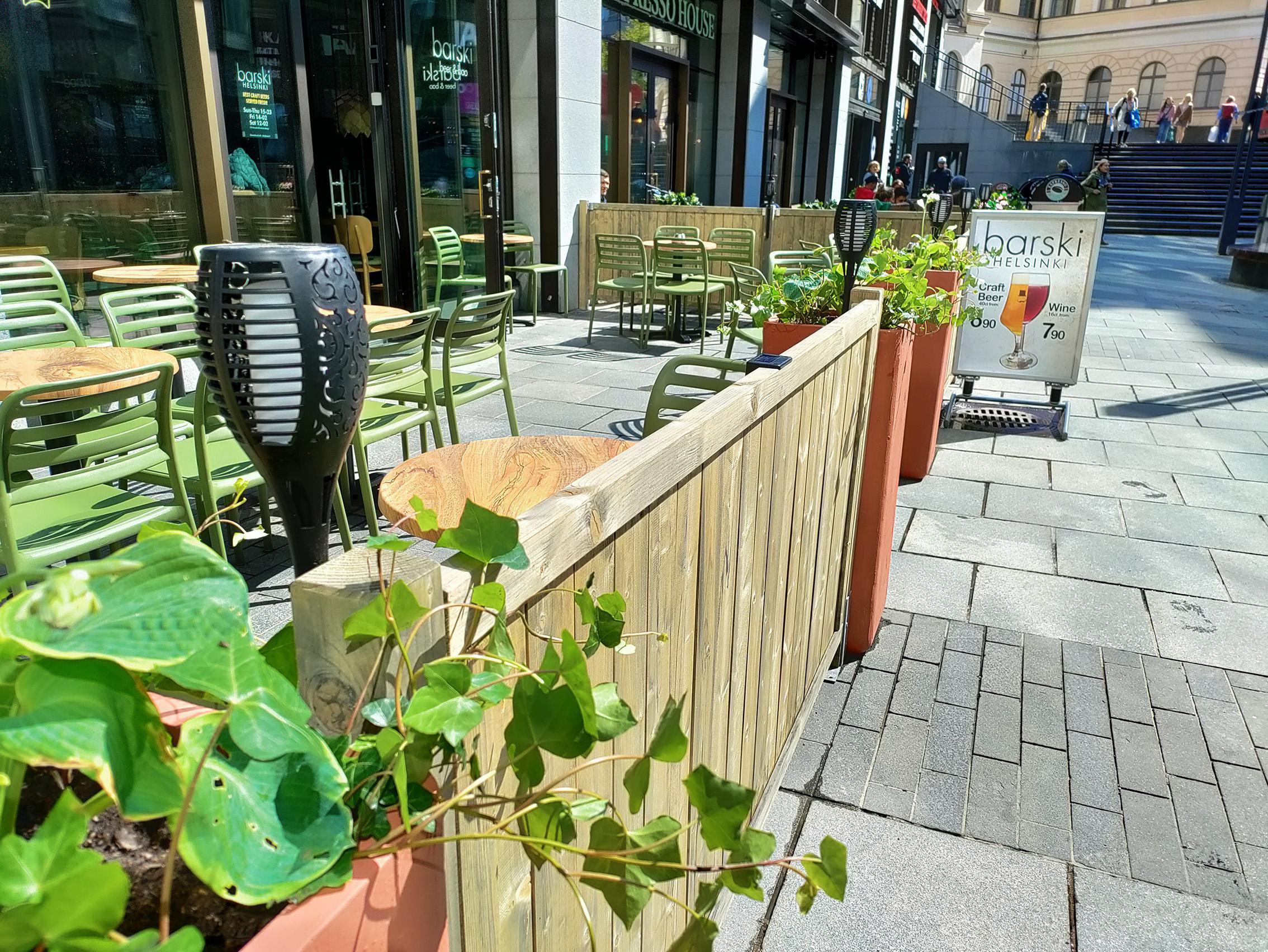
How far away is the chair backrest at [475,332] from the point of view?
13.8 ft

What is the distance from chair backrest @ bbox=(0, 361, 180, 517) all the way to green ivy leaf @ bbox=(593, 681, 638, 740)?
2.03 meters

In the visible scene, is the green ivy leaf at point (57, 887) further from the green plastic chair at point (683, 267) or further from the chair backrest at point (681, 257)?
the chair backrest at point (681, 257)

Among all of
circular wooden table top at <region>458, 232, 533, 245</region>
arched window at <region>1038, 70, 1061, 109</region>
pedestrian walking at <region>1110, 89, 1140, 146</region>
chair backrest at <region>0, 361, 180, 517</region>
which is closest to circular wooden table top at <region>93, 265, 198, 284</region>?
chair backrest at <region>0, 361, 180, 517</region>

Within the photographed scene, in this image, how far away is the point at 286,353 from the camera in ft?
3.39

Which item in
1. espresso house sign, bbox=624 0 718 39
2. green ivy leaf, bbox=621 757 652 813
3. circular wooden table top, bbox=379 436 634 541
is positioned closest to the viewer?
green ivy leaf, bbox=621 757 652 813

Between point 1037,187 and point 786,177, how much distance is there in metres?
10.2

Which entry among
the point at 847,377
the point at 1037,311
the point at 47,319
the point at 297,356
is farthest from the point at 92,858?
the point at 1037,311

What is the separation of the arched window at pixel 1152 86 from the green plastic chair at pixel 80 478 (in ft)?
217

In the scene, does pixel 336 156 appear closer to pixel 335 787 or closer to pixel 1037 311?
pixel 1037 311

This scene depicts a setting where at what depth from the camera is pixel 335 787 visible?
597mm

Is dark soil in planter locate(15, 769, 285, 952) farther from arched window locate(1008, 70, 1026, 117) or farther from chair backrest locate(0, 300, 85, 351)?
arched window locate(1008, 70, 1026, 117)

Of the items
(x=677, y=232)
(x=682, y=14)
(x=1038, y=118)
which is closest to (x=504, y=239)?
(x=677, y=232)

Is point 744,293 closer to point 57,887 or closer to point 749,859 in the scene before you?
point 749,859

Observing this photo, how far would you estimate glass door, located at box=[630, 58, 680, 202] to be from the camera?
491 inches
